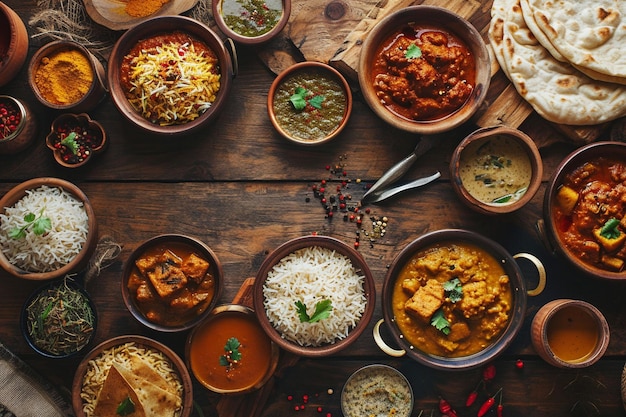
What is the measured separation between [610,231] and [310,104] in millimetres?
1993

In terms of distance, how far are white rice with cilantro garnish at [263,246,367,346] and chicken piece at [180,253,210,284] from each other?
395mm

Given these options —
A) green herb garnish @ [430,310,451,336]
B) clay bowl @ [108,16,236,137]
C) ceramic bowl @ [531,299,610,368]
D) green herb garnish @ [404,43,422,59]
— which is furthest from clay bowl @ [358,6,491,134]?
ceramic bowl @ [531,299,610,368]

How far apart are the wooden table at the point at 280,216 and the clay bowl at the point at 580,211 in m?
0.27

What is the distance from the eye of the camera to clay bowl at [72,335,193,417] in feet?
13.1

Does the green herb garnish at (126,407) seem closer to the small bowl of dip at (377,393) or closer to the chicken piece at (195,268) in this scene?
the chicken piece at (195,268)

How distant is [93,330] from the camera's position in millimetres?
4098

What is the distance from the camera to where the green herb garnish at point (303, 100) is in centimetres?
423

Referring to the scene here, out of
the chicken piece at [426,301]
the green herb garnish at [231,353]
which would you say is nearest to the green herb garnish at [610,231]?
the chicken piece at [426,301]

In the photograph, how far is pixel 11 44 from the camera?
4.19m

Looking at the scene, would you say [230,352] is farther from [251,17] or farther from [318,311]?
[251,17]

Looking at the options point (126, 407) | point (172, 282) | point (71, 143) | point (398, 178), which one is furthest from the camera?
point (398, 178)

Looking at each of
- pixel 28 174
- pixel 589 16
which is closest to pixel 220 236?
pixel 28 174

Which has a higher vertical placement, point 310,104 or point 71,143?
point 310,104

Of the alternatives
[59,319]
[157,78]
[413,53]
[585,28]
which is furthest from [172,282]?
[585,28]
